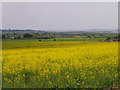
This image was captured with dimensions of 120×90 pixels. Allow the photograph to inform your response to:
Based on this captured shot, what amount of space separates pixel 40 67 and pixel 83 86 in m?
1.80

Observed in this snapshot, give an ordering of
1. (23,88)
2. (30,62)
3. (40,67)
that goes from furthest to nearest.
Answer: (30,62)
(40,67)
(23,88)

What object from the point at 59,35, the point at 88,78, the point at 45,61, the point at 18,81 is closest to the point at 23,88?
the point at 18,81

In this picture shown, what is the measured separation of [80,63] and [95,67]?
506 millimetres

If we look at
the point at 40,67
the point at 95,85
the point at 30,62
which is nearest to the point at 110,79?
the point at 95,85

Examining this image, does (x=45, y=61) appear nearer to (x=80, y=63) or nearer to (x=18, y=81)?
(x=80, y=63)

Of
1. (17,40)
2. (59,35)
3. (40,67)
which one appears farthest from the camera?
(59,35)

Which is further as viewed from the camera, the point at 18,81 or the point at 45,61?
the point at 45,61

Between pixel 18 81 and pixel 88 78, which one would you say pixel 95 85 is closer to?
pixel 88 78

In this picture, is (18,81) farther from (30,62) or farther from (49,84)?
(30,62)

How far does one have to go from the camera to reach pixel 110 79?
620 centimetres

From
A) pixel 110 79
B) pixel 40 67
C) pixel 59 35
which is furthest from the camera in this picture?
pixel 59 35

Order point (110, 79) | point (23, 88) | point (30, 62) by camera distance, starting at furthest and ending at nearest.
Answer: point (30, 62)
point (110, 79)
point (23, 88)

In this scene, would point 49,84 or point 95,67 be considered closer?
point 49,84

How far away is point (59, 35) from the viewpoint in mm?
22844
